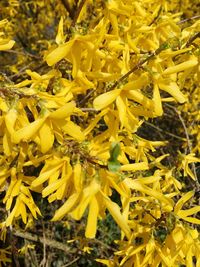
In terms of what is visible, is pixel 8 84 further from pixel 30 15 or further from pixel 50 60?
pixel 30 15

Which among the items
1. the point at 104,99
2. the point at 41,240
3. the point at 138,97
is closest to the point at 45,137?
the point at 104,99

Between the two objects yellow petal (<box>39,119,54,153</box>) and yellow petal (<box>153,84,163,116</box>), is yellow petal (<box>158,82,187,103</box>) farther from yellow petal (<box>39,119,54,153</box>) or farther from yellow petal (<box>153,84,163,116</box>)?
yellow petal (<box>39,119,54,153</box>)

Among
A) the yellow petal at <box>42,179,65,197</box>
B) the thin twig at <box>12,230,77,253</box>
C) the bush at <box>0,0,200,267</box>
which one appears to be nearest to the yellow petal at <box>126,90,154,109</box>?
the bush at <box>0,0,200,267</box>

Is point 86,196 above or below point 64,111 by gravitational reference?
below

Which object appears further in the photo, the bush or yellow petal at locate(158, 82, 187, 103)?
yellow petal at locate(158, 82, 187, 103)

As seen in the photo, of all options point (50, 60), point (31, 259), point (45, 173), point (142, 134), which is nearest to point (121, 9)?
point (50, 60)

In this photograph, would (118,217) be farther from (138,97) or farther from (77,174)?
(138,97)
